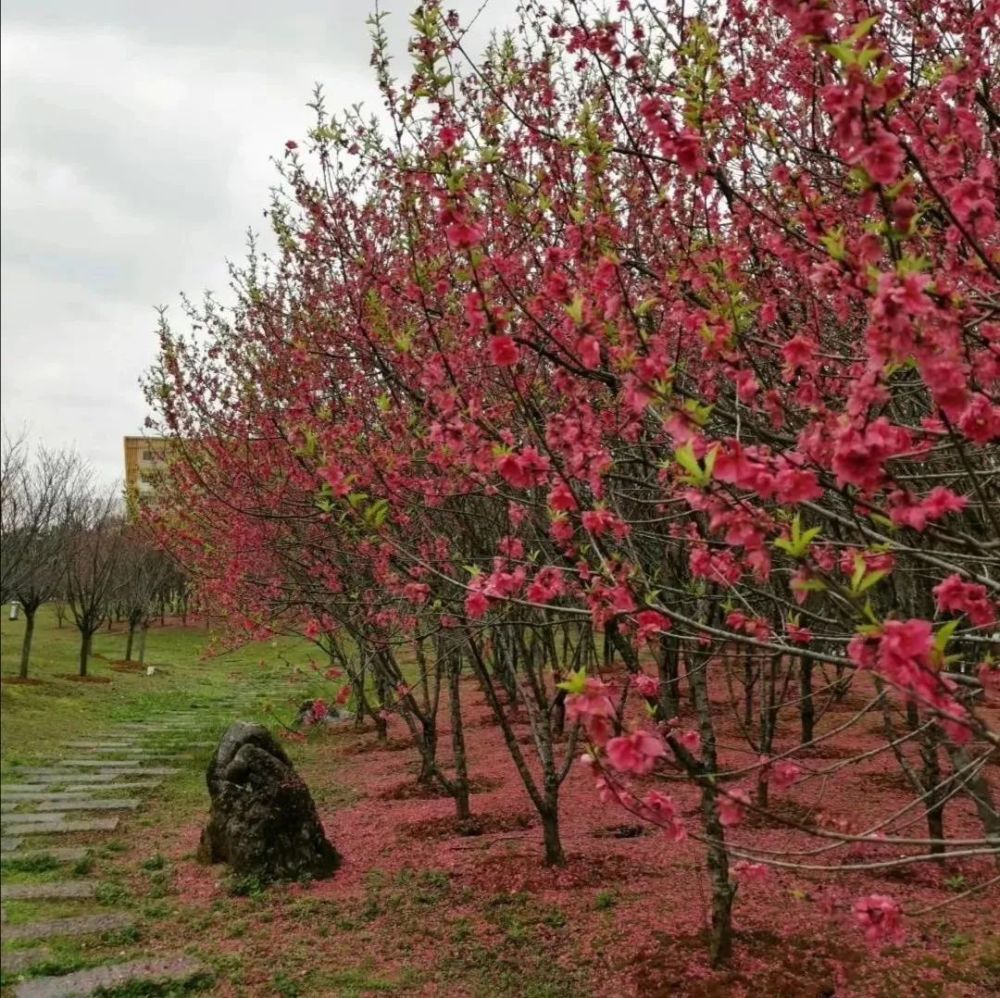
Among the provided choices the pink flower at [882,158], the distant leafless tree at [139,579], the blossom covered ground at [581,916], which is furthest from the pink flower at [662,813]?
the distant leafless tree at [139,579]

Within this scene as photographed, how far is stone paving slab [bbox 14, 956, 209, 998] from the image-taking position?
2807mm

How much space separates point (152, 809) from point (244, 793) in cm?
94

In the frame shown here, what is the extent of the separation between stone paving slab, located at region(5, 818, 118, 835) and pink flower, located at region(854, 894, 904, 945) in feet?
7.18

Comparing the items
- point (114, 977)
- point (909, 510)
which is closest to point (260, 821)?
point (114, 977)

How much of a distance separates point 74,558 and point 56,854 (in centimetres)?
831

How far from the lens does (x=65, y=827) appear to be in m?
2.92

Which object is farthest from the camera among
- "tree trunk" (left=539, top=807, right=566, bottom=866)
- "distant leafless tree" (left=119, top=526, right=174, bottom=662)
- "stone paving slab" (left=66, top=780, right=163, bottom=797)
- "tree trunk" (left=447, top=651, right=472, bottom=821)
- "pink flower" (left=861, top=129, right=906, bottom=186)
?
"distant leafless tree" (left=119, top=526, right=174, bottom=662)

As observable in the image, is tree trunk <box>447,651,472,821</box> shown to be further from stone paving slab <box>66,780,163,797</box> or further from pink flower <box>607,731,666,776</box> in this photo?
pink flower <box>607,731,666,776</box>

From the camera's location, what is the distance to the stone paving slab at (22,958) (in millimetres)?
1859

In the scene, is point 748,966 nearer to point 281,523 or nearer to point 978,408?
point 978,408

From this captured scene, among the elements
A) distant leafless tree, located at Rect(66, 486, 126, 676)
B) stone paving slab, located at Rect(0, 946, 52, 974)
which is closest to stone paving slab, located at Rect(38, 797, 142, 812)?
stone paving slab, located at Rect(0, 946, 52, 974)

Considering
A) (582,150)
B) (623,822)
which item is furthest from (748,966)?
(582,150)

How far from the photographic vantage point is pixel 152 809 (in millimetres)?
7066

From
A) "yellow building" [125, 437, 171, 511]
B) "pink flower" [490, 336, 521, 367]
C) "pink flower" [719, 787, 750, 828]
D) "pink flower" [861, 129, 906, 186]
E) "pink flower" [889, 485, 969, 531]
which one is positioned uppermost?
"yellow building" [125, 437, 171, 511]
